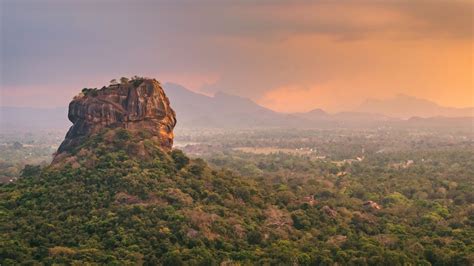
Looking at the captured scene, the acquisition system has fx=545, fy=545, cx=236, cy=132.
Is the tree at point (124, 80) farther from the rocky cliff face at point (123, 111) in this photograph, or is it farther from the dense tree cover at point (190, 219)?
the dense tree cover at point (190, 219)

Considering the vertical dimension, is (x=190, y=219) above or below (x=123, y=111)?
below

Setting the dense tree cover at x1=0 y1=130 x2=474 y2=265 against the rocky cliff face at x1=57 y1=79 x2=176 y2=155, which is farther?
the rocky cliff face at x1=57 y1=79 x2=176 y2=155

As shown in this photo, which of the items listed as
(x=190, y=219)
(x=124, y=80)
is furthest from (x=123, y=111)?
(x=190, y=219)

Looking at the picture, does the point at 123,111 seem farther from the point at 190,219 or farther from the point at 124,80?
the point at 190,219

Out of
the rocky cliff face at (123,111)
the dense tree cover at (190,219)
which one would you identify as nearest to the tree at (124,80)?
the rocky cliff face at (123,111)

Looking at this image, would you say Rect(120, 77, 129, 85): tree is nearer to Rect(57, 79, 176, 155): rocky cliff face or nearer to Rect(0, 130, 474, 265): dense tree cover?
Rect(57, 79, 176, 155): rocky cliff face

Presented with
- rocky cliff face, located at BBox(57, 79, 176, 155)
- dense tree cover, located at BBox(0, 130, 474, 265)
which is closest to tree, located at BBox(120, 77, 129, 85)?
rocky cliff face, located at BBox(57, 79, 176, 155)
